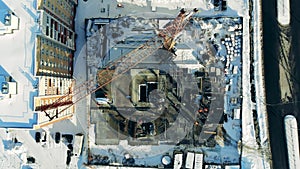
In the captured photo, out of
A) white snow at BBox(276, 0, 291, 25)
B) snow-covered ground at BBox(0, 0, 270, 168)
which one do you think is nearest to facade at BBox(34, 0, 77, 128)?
snow-covered ground at BBox(0, 0, 270, 168)

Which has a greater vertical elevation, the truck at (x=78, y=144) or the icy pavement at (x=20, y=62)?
the icy pavement at (x=20, y=62)

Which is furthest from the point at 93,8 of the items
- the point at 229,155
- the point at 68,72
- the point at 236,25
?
the point at 229,155

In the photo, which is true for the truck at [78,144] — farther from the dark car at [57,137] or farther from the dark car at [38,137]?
the dark car at [38,137]

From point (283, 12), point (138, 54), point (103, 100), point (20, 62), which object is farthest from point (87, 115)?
point (283, 12)

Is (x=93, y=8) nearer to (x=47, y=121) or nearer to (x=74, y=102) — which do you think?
(x=74, y=102)

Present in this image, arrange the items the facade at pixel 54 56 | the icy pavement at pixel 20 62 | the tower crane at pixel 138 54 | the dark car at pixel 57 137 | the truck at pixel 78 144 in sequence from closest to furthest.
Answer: the icy pavement at pixel 20 62, the facade at pixel 54 56, the tower crane at pixel 138 54, the truck at pixel 78 144, the dark car at pixel 57 137

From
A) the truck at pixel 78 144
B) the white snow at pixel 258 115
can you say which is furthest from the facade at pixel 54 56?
the white snow at pixel 258 115
